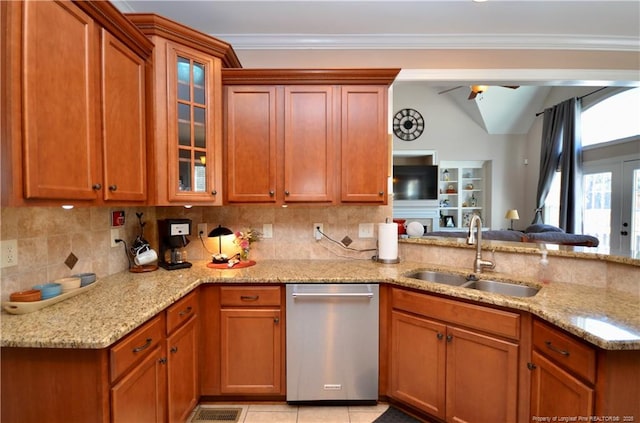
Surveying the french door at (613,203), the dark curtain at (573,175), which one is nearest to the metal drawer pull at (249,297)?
the french door at (613,203)

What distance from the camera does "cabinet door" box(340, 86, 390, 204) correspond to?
88.1 inches

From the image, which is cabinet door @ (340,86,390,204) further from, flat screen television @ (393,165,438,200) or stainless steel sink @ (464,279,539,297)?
flat screen television @ (393,165,438,200)

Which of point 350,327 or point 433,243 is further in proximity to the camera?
point 433,243

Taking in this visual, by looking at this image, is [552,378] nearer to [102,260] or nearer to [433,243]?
[433,243]

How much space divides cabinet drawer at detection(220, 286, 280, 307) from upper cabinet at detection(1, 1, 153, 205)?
0.81m

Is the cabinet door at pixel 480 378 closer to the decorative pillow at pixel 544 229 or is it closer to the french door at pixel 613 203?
the french door at pixel 613 203

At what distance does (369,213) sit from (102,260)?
6.54ft

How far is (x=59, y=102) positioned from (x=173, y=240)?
1150 mm

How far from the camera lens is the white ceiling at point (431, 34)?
2170mm

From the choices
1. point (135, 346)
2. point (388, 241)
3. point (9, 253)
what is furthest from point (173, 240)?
point (388, 241)

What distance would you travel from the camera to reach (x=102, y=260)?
6.22ft

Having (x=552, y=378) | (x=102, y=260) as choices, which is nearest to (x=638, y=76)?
(x=552, y=378)

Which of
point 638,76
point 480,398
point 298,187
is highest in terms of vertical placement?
point 638,76

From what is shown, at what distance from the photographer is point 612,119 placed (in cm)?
497
